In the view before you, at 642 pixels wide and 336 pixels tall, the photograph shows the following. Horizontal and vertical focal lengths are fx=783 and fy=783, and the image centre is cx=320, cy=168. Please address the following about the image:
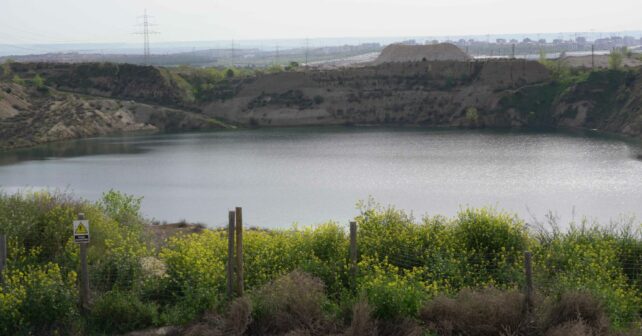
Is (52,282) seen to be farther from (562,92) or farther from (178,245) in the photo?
(562,92)

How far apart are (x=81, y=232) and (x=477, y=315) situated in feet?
21.0

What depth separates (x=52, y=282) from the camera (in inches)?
492

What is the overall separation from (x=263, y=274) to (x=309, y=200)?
2284 cm

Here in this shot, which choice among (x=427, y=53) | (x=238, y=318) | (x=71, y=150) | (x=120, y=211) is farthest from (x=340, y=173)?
(x=427, y=53)

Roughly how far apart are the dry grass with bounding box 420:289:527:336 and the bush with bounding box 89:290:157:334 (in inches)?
173

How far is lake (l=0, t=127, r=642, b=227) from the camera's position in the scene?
34.0 metres

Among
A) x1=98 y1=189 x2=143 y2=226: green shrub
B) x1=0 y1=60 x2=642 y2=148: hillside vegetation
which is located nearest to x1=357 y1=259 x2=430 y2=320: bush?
x1=98 y1=189 x2=143 y2=226: green shrub

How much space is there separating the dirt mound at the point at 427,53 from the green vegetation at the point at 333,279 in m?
83.1

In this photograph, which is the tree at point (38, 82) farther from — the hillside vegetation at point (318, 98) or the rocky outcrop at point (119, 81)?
the rocky outcrop at point (119, 81)

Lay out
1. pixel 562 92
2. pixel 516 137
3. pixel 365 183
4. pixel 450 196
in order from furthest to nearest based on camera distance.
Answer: pixel 562 92 → pixel 516 137 → pixel 365 183 → pixel 450 196

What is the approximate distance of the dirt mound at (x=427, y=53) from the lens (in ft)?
323

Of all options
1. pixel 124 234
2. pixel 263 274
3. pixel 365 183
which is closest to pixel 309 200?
pixel 365 183

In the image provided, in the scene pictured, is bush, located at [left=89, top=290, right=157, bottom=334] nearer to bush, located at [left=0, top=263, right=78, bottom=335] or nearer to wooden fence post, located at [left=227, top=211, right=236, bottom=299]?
bush, located at [left=0, top=263, right=78, bottom=335]

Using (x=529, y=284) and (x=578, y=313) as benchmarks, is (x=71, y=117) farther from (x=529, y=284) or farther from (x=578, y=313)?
(x=578, y=313)
